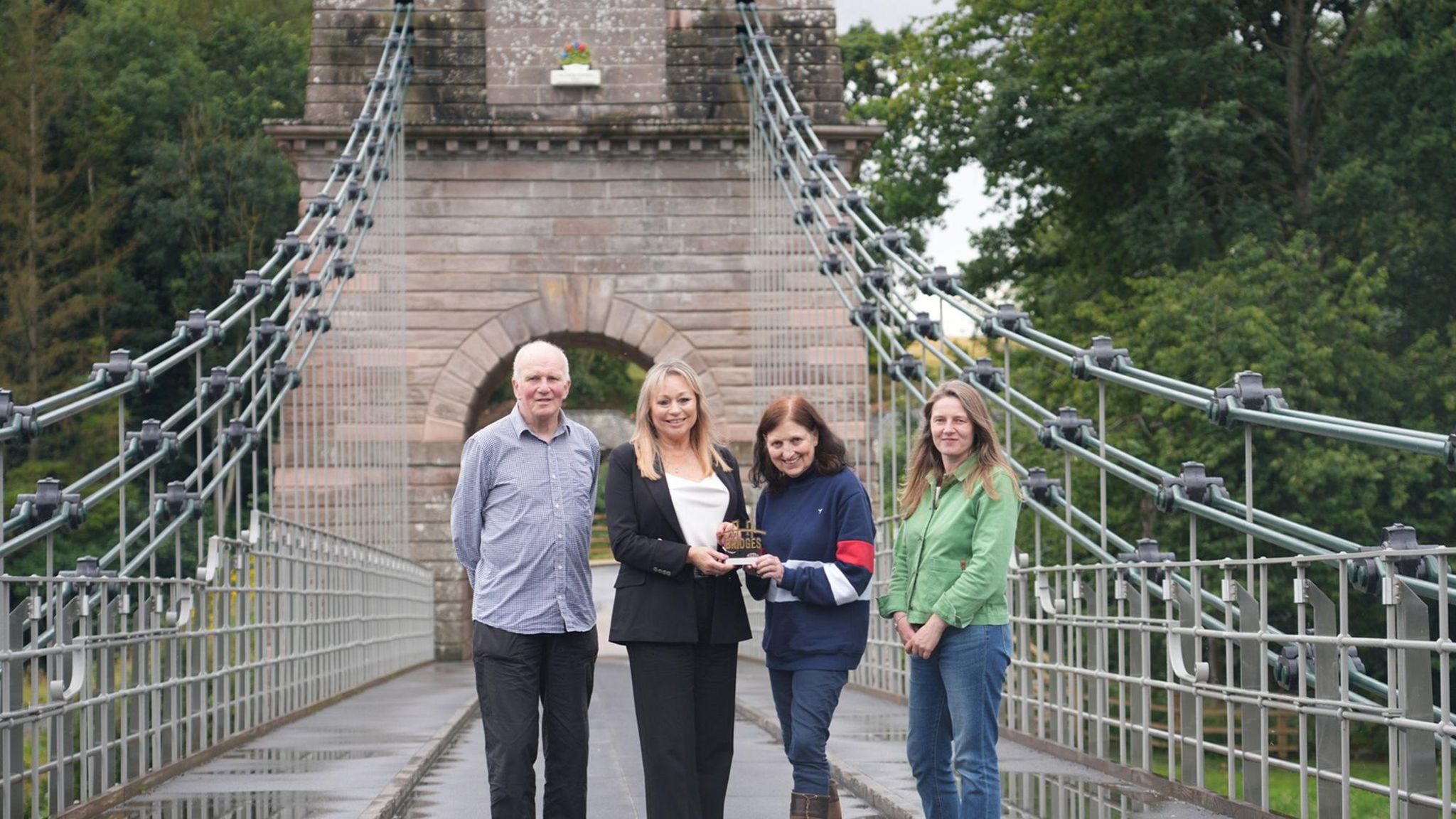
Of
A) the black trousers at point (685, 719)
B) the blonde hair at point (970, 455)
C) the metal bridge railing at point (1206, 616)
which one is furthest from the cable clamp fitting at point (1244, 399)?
the black trousers at point (685, 719)

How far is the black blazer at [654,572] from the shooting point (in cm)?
511

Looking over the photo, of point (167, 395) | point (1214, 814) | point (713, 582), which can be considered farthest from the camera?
point (167, 395)

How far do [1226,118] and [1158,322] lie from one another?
2.32 metres

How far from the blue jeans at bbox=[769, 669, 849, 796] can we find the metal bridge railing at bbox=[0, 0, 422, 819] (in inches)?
87.6

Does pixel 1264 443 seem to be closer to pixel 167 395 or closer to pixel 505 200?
pixel 505 200

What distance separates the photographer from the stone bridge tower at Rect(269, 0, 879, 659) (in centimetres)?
2119

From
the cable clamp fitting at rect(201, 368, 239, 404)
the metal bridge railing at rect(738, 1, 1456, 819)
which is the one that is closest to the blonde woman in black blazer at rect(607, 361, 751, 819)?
the metal bridge railing at rect(738, 1, 1456, 819)

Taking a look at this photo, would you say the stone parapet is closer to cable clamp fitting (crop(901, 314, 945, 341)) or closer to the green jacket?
cable clamp fitting (crop(901, 314, 945, 341))

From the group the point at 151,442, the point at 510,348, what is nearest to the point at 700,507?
the point at 151,442

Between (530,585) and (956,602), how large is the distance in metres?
1.03

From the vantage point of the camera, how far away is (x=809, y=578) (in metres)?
5.25

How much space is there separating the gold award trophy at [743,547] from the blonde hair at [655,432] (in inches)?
6.8

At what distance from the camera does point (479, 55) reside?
840 inches

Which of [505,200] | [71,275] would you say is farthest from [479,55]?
[71,275]
